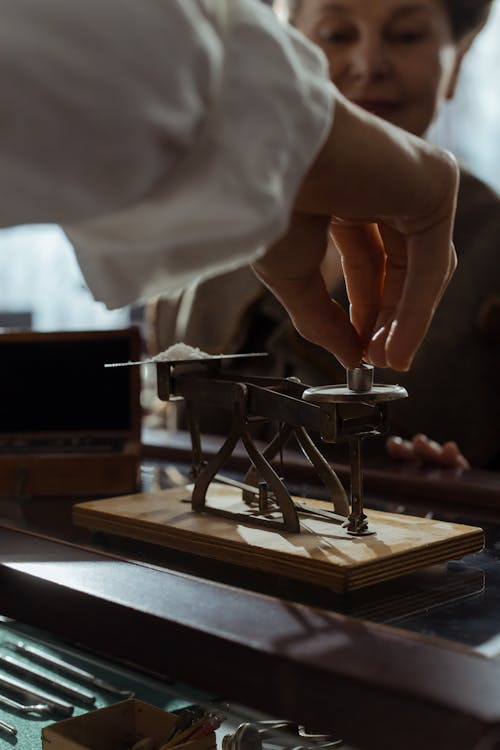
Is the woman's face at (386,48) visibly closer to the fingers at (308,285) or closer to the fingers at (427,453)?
the fingers at (427,453)

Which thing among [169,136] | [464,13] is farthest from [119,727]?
[464,13]

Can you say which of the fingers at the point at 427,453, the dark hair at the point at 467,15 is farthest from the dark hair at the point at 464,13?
the fingers at the point at 427,453

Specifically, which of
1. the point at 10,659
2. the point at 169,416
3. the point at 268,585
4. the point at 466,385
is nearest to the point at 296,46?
the point at 268,585

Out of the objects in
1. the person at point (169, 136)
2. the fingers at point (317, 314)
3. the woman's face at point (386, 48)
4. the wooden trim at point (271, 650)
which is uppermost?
the woman's face at point (386, 48)

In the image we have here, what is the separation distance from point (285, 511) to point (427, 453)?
58cm

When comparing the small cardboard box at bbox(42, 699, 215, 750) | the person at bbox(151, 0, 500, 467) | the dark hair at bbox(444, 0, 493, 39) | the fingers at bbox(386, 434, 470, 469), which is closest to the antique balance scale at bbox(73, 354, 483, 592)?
the small cardboard box at bbox(42, 699, 215, 750)

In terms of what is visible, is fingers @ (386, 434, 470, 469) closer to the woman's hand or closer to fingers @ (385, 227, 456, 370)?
the woman's hand

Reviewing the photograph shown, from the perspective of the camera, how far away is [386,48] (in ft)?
5.84

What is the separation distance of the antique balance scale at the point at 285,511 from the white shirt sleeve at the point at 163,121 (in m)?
0.34

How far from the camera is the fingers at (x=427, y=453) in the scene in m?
1.37

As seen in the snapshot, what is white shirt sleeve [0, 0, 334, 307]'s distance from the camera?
42 centimetres

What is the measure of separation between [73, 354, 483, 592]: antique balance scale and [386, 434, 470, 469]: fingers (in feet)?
1.36

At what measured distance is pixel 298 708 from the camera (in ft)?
1.91

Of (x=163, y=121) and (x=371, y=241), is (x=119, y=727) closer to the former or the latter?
(x=371, y=241)
